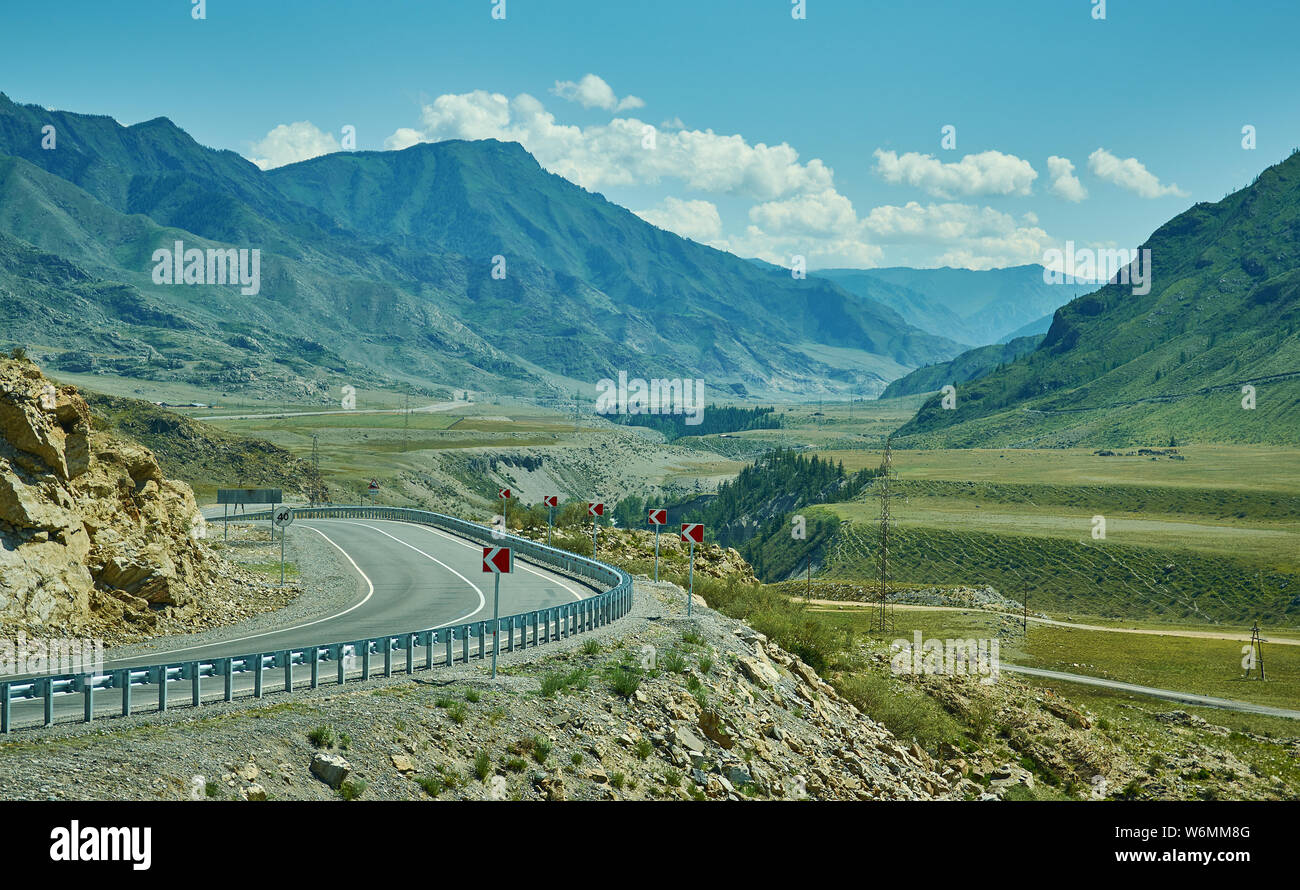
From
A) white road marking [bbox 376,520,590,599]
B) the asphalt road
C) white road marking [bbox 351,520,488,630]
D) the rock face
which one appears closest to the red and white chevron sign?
the asphalt road

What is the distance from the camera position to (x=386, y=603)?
30.9 m

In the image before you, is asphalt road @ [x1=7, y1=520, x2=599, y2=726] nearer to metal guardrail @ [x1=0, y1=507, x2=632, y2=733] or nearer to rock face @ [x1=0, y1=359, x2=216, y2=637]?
metal guardrail @ [x1=0, y1=507, x2=632, y2=733]

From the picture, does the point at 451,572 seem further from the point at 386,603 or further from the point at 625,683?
the point at 625,683

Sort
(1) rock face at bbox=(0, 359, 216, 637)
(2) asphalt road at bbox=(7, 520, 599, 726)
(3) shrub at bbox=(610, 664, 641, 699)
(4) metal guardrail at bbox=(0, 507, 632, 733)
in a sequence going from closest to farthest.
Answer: (4) metal guardrail at bbox=(0, 507, 632, 733), (2) asphalt road at bbox=(7, 520, 599, 726), (3) shrub at bbox=(610, 664, 641, 699), (1) rock face at bbox=(0, 359, 216, 637)

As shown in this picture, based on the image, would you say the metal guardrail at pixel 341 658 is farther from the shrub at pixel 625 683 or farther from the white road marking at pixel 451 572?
the shrub at pixel 625 683

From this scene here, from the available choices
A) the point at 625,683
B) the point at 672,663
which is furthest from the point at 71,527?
the point at 672,663

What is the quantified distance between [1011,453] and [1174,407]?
37.4 metres

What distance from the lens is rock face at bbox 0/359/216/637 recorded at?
22422 mm

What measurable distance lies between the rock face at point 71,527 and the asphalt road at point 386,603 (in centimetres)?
261

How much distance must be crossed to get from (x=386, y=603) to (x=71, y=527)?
30.2 ft

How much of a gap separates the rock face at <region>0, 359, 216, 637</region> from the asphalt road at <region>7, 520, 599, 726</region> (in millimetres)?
2614
